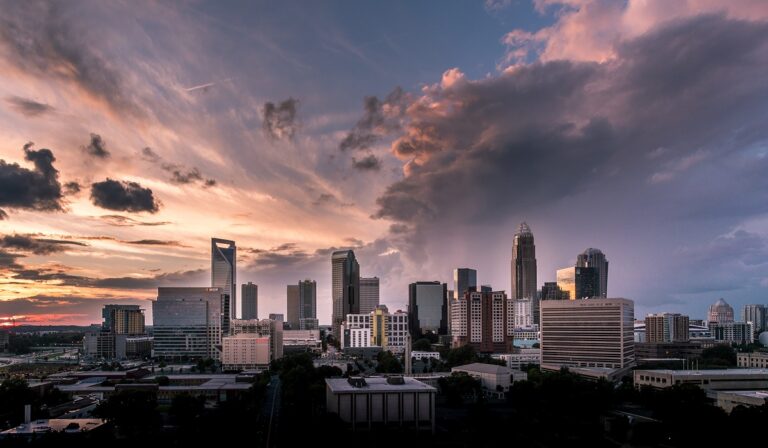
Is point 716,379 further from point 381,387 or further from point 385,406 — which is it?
point 385,406

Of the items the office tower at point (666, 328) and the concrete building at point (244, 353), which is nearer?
the concrete building at point (244, 353)

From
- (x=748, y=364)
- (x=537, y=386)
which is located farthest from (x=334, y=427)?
(x=748, y=364)

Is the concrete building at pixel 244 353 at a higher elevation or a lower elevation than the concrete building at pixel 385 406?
lower

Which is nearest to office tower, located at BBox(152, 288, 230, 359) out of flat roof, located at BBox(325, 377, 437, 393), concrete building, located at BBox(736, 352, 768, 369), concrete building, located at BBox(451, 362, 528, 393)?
concrete building, located at BBox(451, 362, 528, 393)

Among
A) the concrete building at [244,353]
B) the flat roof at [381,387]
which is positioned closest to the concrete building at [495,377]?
the flat roof at [381,387]

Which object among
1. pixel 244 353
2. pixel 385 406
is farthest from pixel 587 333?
pixel 244 353

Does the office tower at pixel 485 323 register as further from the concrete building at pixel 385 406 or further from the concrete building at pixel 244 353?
the concrete building at pixel 385 406

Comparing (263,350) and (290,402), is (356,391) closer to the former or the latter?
(290,402)

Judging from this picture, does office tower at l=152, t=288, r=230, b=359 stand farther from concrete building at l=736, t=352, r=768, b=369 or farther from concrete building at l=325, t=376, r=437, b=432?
concrete building at l=736, t=352, r=768, b=369
